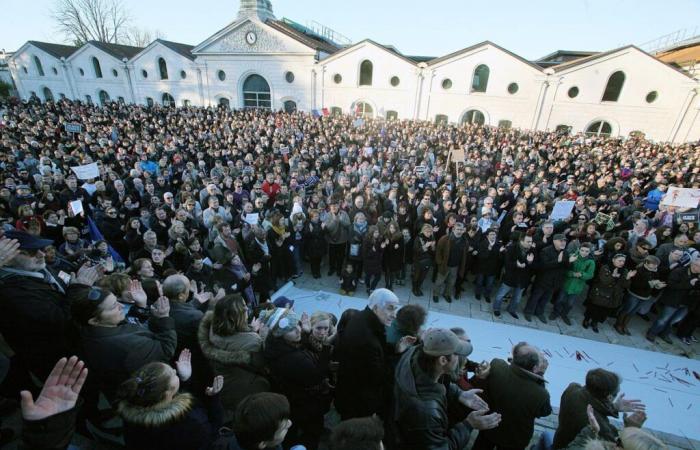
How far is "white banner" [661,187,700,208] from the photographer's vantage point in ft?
24.0

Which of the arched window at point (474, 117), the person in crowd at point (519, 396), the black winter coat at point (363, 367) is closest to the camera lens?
the person in crowd at point (519, 396)

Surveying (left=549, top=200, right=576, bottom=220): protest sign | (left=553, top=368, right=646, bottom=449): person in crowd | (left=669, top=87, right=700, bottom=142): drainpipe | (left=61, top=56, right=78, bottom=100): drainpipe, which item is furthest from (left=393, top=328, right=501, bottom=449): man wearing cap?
(left=61, top=56, right=78, bottom=100): drainpipe

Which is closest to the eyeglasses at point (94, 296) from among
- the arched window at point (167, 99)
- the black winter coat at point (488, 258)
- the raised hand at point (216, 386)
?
the raised hand at point (216, 386)

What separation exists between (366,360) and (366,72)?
2802 centimetres

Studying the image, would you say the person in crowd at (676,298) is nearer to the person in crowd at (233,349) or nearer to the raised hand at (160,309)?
the person in crowd at (233,349)

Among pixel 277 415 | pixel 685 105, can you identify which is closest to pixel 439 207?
pixel 277 415

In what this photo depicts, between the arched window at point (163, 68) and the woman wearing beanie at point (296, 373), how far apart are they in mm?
36506

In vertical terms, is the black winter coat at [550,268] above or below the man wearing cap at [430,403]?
below

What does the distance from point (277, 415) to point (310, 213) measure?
5.43 metres

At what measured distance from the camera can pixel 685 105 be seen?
20484 mm

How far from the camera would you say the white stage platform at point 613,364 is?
13.6 ft

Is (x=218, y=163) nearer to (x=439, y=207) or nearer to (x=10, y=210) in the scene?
(x=10, y=210)

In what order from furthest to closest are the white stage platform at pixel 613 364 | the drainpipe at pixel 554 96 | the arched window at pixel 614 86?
the drainpipe at pixel 554 96, the arched window at pixel 614 86, the white stage platform at pixel 613 364

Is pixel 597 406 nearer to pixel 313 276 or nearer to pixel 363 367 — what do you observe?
pixel 363 367
